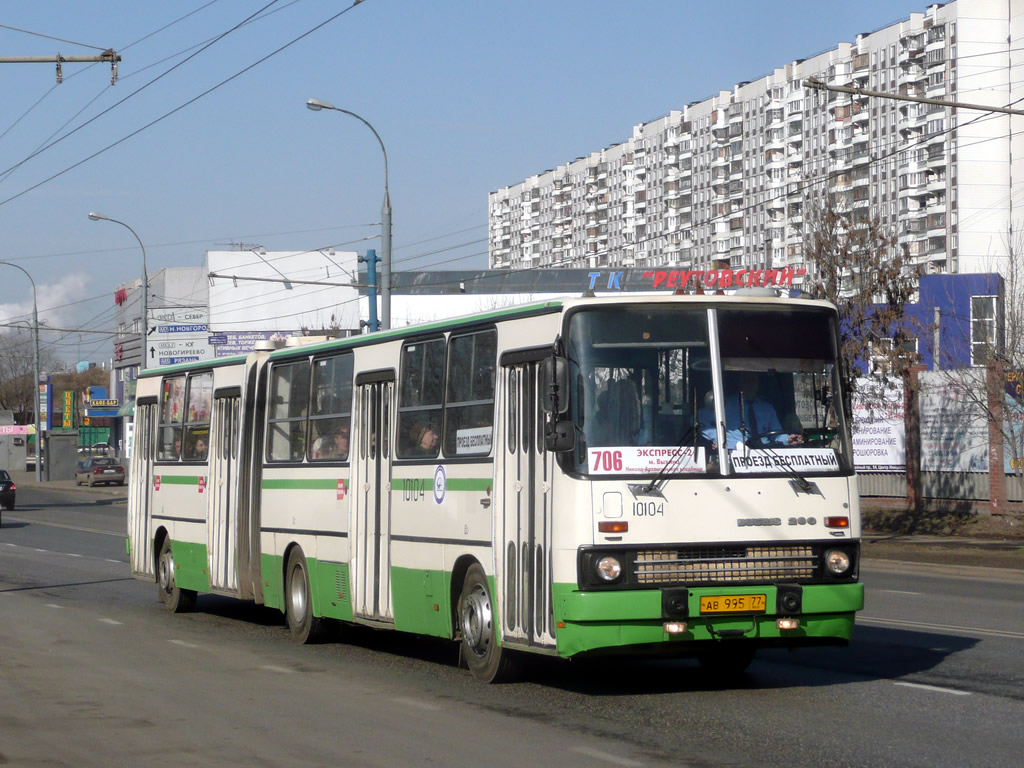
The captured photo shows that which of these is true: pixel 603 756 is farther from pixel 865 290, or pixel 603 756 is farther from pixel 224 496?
pixel 865 290

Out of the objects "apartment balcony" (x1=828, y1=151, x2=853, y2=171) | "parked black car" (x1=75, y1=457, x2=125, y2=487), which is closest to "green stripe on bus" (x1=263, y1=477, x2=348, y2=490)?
"parked black car" (x1=75, y1=457, x2=125, y2=487)

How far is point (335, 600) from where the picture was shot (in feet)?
45.0

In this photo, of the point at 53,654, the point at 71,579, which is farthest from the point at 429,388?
the point at 71,579

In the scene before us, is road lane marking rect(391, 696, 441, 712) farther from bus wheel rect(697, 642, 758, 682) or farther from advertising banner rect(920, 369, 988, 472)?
advertising banner rect(920, 369, 988, 472)

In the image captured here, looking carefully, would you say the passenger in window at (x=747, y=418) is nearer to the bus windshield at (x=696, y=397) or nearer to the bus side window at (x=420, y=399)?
the bus windshield at (x=696, y=397)

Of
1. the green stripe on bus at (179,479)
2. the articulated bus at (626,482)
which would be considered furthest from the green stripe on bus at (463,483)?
the green stripe on bus at (179,479)

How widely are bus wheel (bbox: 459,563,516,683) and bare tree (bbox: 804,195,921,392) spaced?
65.7ft

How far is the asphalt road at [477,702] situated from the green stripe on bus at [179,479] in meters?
1.84

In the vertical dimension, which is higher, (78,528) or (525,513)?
(525,513)

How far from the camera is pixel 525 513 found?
1044 cm

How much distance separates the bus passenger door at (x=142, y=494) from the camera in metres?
19.0

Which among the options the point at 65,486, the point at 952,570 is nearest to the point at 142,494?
the point at 952,570

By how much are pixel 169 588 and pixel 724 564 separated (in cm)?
992

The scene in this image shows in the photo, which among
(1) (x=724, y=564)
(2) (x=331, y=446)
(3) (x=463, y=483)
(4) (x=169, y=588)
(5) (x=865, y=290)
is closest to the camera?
(1) (x=724, y=564)
